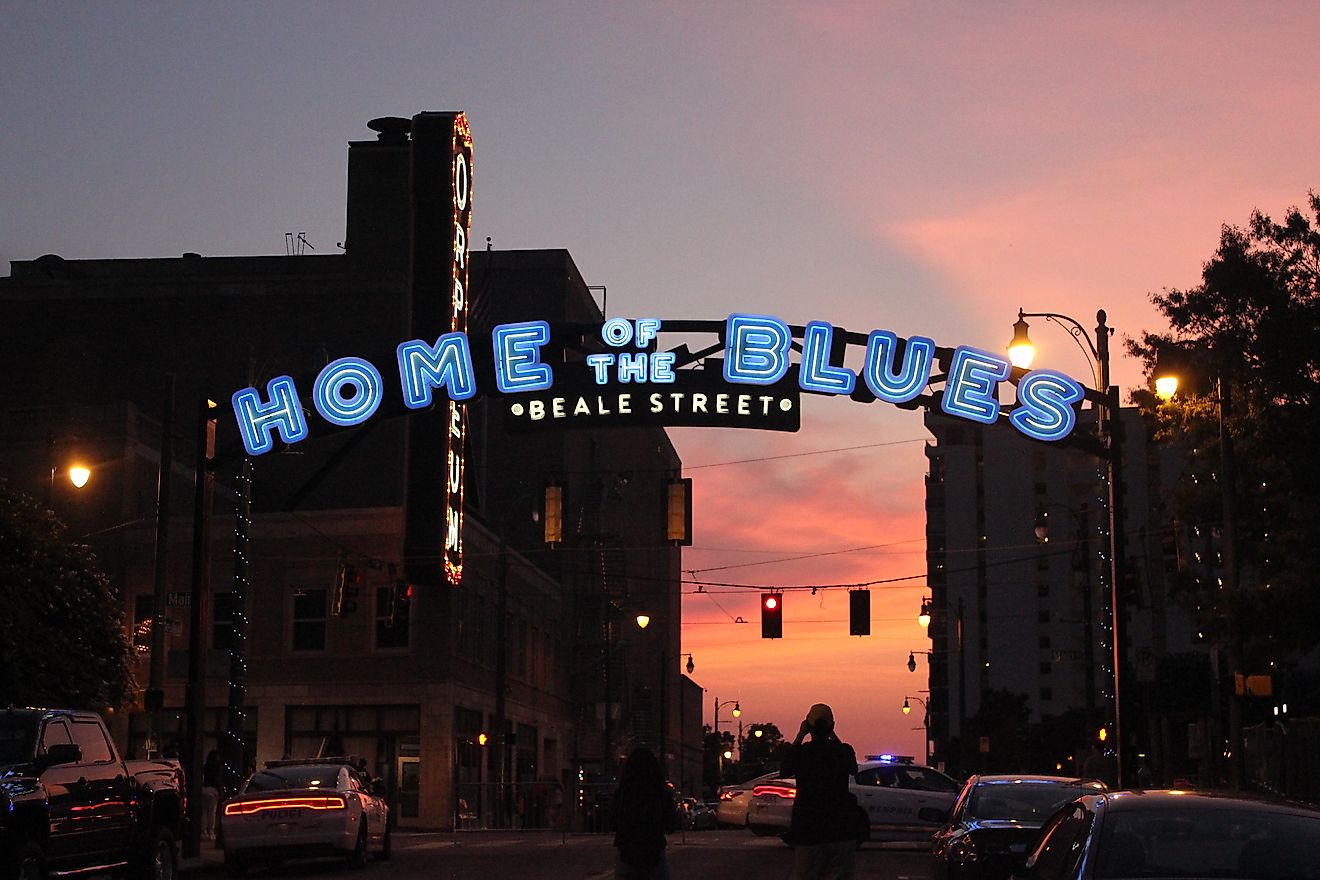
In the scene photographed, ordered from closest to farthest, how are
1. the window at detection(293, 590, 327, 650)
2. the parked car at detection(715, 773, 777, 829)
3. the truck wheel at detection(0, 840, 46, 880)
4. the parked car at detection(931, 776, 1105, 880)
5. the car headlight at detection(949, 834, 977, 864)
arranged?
1. the parked car at detection(931, 776, 1105, 880)
2. the car headlight at detection(949, 834, 977, 864)
3. the truck wheel at detection(0, 840, 46, 880)
4. the parked car at detection(715, 773, 777, 829)
5. the window at detection(293, 590, 327, 650)

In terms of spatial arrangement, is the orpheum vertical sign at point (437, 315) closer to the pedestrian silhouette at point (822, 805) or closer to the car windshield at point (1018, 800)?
the car windshield at point (1018, 800)

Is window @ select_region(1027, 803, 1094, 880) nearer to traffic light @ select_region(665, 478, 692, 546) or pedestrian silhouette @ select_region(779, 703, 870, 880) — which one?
pedestrian silhouette @ select_region(779, 703, 870, 880)

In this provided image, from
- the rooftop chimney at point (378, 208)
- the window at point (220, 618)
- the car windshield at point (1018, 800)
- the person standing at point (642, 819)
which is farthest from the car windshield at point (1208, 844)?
the rooftop chimney at point (378, 208)

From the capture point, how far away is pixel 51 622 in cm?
3284

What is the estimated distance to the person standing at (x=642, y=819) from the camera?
13031 millimetres

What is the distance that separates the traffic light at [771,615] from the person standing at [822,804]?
27.6 meters

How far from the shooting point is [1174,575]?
34.7 metres

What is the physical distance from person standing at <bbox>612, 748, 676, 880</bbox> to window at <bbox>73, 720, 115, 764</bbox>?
6.74m

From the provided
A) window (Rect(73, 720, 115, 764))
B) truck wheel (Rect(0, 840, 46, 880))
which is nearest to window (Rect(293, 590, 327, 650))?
window (Rect(73, 720, 115, 764))

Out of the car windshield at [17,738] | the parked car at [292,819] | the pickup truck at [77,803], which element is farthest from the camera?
the parked car at [292,819]

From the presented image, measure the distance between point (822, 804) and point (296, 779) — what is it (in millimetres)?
12806

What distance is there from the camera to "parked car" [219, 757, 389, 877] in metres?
23.0

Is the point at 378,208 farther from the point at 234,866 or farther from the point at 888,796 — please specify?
the point at 234,866

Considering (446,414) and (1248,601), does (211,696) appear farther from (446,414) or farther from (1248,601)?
(1248,601)
